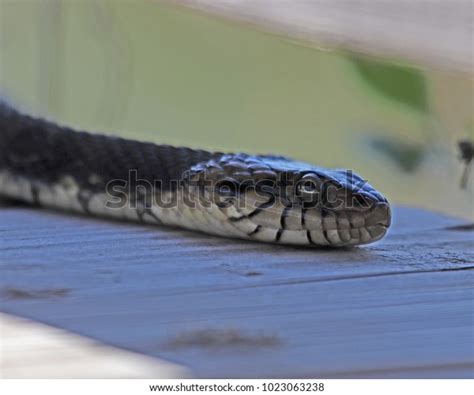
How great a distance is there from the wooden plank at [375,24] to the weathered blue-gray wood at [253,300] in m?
1.70

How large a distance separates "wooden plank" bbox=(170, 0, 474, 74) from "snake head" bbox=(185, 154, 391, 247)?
4.73 feet

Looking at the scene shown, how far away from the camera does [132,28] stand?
5.21 m

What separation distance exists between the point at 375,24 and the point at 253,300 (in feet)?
8.69

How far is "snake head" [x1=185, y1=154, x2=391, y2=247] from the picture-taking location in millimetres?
2498

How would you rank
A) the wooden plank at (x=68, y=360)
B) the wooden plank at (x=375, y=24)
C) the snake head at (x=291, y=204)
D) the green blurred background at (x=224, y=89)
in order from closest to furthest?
the wooden plank at (x=68, y=360) < the snake head at (x=291, y=204) < the wooden plank at (x=375, y=24) < the green blurred background at (x=224, y=89)

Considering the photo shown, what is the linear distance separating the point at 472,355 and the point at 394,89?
10.4 feet

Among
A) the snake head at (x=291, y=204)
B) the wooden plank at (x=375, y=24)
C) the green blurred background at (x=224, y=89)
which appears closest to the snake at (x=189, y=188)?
the snake head at (x=291, y=204)

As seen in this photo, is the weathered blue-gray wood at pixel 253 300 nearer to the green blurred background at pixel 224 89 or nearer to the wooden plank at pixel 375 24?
the wooden plank at pixel 375 24

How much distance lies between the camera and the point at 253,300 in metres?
1.76

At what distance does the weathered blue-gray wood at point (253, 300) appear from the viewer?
4.81 ft

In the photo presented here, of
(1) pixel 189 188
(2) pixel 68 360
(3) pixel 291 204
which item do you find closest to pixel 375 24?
(1) pixel 189 188

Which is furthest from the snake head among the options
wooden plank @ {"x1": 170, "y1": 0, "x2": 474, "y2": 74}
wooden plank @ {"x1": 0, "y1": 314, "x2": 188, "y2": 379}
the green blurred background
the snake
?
the green blurred background

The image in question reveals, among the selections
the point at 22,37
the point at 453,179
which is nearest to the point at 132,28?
the point at 22,37

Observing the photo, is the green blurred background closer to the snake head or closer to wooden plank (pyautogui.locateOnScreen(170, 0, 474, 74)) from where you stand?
wooden plank (pyautogui.locateOnScreen(170, 0, 474, 74))
